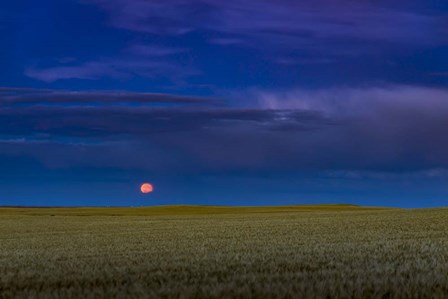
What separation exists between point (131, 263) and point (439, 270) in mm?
7373

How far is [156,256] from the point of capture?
59.6ft

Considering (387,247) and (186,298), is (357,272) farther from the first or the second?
(387,247)

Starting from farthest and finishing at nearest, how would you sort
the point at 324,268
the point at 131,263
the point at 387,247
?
the point at 387,247
the point at 131,263
the point at 324,268

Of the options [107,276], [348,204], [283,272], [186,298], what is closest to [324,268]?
[283,272]

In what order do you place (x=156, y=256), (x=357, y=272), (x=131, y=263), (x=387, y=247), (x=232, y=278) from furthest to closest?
1. (x=387, y=247)
2. (x=156, y=256)
3. (x=131, y=263)
4. (x=357, y=272)
5. (x=232, y=278)

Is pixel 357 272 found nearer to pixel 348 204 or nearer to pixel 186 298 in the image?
pixel 186 298

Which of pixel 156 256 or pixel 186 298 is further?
pixel 156 256

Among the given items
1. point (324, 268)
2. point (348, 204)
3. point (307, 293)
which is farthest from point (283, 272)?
point (348, 204)

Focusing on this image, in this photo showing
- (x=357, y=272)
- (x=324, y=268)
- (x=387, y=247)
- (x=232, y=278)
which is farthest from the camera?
(x=387, y=247)

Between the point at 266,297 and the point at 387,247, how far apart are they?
1141cm

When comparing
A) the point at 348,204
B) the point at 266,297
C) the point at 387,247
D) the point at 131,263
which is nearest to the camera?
the point at 266,297

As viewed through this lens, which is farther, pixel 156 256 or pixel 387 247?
pixel 387 247

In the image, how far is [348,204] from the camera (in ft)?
375

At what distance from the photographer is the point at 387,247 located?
19.3 m
